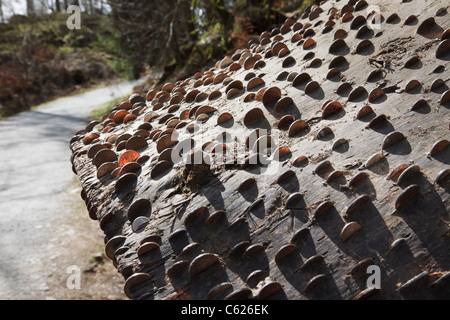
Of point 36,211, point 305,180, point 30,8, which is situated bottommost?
point 36,211

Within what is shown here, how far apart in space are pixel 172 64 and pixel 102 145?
8.44 m

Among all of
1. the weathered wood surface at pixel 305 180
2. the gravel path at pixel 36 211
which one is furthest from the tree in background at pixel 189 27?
the weathered wood surface at pixel 305 180

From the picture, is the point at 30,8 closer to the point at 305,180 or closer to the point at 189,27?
the point at 189,27

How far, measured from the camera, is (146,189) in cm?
163

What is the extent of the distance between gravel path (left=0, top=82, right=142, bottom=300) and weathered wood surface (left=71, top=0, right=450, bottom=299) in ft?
13.0

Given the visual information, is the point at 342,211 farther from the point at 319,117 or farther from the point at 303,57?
the point at 303,57

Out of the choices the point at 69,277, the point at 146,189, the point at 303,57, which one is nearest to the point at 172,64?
the point at 69,277

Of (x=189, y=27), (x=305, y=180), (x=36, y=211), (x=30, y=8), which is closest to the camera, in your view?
(x=305, y=180)

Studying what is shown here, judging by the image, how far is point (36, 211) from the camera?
23.5ft

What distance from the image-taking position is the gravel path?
5.40 m

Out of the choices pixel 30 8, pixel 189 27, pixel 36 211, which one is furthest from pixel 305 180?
pixel 30 8

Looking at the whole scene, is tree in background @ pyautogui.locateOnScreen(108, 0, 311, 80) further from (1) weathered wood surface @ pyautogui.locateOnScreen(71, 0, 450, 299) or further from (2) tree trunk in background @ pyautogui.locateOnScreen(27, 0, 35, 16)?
(2) tree trunk in background @ pyautogui.locateOnScreen(27, 0, 35, 16)

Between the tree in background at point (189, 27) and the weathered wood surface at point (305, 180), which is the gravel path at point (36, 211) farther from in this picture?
the weathered wood surface at point (305, 180)

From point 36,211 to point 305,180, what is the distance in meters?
6.87
